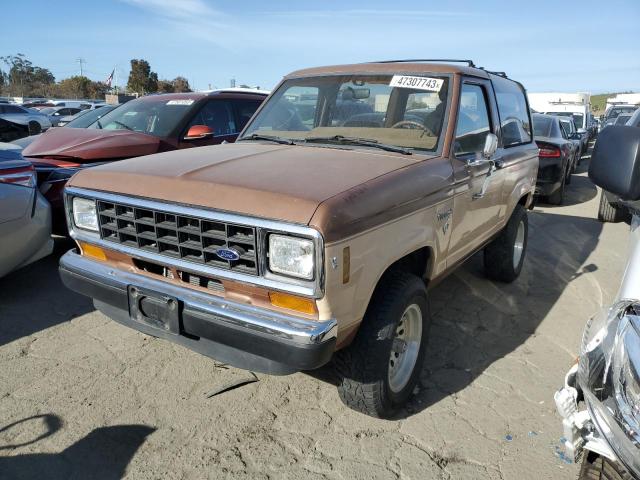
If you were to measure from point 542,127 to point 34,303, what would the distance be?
9909mm

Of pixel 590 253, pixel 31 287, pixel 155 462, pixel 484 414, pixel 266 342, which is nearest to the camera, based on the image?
pixel 266 342

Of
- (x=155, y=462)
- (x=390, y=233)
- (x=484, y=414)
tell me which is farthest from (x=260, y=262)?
(x=484, y=414)

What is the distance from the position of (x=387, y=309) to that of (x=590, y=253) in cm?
492

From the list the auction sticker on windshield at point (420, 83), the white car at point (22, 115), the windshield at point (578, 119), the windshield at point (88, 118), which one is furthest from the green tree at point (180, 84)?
the auction sticker on windshield at point (420, 83)

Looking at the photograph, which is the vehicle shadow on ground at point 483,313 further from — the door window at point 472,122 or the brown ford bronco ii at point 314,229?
the door window at point 472,122

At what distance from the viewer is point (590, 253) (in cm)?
642

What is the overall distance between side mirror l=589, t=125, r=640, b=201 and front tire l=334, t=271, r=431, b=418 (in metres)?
1.07

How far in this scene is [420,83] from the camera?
3459 millimetres

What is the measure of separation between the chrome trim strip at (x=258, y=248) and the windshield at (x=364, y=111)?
1308mm

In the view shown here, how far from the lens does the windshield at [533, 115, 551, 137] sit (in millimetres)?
10343

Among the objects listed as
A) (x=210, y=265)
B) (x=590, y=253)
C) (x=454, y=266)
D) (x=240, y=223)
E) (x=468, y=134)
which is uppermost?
(x=468, y=134)

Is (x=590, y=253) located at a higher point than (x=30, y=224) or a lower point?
lower

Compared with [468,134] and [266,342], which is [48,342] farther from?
[468,134]

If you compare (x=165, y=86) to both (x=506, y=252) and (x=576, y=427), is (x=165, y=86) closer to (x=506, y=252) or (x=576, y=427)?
(x=506, y=252)
